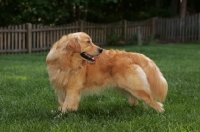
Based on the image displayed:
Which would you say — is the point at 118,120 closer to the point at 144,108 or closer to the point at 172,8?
the point at 144,108

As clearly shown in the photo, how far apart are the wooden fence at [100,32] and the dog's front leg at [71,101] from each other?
13021 mm

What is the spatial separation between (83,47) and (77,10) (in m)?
19.9

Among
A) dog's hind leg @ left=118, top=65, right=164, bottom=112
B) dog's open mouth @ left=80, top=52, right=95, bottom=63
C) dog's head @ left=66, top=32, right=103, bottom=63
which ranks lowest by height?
dog's hind leg @ left=118, top=65, right=164, bottom=112

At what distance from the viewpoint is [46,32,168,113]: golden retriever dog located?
5.17 m

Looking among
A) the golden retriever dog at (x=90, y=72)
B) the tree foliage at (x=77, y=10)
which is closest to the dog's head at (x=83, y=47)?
the golden retriever dog at (x=90, y=72)

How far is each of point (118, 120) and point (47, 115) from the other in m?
1.07

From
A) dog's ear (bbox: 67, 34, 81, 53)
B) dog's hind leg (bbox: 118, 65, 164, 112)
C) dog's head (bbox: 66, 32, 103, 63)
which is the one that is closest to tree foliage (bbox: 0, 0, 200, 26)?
dog's head (bbox: 66, 32, 103, 63)

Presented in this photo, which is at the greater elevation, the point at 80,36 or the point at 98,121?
the point at 80,36

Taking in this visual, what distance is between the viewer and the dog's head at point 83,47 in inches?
202

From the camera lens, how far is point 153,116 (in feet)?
16.0

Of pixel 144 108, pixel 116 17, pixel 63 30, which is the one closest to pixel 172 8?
pixel 116 17

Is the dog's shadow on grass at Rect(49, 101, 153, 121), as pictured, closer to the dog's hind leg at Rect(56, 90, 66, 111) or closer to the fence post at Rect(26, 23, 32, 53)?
the dog's hind leg at Rect(56, 90, 66, 111)

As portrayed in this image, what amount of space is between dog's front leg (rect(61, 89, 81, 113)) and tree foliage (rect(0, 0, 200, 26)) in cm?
1581

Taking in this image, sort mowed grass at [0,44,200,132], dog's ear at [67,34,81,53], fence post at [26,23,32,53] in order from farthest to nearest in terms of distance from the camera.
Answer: fence post at [26,23,32,53], dog's ear at [67,34,81,53], mowed grass at [0,44,200,132]
